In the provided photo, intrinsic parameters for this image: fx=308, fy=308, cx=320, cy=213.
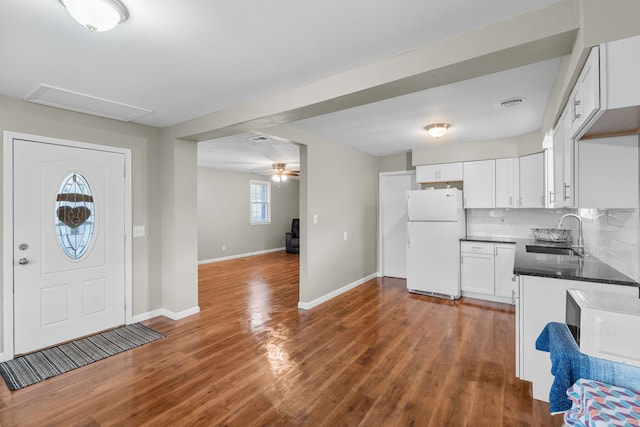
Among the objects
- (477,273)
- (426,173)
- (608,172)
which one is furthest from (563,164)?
(426,173)

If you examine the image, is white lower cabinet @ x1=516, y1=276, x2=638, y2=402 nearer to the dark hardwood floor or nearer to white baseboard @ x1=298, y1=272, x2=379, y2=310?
the dark hardwood floor

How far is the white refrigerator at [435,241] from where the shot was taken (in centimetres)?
453

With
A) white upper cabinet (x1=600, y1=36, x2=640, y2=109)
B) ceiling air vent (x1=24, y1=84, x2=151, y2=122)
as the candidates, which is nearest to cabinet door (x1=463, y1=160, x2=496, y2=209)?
white upper cabinet (x1=600, y1=36, x2=640, y2=109)

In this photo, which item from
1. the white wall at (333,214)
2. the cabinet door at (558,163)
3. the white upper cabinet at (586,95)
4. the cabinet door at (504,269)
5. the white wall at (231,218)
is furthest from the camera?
the white wall at (231,218)

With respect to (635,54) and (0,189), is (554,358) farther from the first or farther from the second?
(0,189)

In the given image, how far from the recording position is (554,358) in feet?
4.33

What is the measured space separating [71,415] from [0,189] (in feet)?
6.80

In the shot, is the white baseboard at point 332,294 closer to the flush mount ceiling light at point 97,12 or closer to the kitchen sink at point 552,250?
the kitchen sink at point 552,250

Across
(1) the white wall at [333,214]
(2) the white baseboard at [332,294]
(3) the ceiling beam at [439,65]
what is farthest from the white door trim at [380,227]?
(3) the ceiling beam at [439,65]

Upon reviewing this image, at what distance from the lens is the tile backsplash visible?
1.95 m

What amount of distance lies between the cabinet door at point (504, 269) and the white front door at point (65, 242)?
4.87m

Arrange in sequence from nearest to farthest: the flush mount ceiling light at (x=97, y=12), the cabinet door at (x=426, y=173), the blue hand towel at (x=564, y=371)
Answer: the blue hand towel at (x=564, y=371) < the flush mount ceiling light at (x=97, y=12) < the cabinet door at (x=426, y=173)

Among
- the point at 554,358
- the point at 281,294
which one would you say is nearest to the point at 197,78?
the point at 554,358

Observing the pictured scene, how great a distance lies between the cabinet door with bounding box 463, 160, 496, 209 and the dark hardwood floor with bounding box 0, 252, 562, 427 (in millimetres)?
1591
